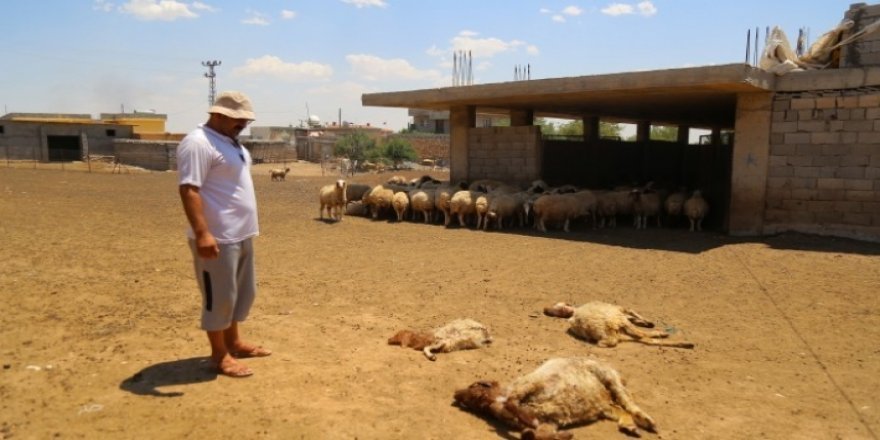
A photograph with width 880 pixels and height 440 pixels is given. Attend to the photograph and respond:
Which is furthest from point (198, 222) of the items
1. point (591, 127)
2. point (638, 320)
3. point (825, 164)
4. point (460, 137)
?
point (591, 127)

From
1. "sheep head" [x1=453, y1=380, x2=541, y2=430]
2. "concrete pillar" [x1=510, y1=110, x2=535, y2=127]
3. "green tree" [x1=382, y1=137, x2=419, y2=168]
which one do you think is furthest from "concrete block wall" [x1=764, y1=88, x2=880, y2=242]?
"green tree" [x1=382, y1=137, x2=419, y2=168]

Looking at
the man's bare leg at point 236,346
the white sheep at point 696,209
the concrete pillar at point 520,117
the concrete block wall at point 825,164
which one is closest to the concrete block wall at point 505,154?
the concrete pillar at point 520,117

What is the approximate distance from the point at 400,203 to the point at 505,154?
3127 mm

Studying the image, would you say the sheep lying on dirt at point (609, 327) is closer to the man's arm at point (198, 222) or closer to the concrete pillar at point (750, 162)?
the man's arm at point (198, 222)

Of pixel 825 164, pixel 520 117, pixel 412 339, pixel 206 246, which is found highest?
pixel 520 117

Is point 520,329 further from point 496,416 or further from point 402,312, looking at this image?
point 496,416

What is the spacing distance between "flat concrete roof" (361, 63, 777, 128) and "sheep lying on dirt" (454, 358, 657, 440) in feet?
25.2

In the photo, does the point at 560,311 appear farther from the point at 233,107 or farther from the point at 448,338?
the point at 233,107

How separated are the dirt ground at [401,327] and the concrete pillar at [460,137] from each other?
524 centimetres

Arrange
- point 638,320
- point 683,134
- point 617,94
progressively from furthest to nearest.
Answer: point 683,134 < point 617,94 < point 638,320

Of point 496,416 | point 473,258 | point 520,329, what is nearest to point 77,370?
point 496,416

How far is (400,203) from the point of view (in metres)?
13.8

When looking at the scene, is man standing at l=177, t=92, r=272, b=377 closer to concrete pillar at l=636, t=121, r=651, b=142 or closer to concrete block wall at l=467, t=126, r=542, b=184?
concrete block wall at l=467, t=126, r=542, b=184

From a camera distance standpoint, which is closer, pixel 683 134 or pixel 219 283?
pixel 219 283
